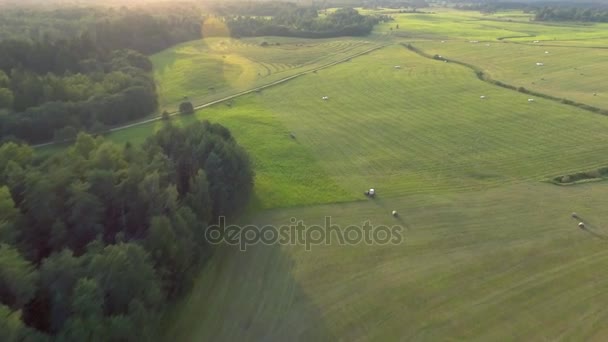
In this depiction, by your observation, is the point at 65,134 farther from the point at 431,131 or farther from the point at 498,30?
the point at 498,30

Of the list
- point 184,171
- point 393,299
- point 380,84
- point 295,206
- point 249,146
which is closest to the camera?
point 393,299

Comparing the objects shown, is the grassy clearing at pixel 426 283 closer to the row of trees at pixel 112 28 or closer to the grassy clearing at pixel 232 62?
the grassy clearing at pixel 232 62

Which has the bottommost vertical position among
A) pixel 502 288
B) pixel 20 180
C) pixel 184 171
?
pixel 502 288

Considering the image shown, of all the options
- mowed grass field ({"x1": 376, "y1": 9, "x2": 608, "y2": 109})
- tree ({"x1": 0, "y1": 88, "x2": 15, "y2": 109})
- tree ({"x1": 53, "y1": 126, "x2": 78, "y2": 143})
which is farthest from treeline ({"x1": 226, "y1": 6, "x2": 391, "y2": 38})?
tree ({"x1": 53, "y1": 126, "x2": 78, "y2": 143})

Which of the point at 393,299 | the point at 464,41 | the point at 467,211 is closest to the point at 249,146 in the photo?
the point at 467,211

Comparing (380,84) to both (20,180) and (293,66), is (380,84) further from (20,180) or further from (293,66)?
(20,180)

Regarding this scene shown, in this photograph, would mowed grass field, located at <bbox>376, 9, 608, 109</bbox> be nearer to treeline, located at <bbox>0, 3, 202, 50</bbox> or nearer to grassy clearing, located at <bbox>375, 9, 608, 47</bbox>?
grassy clearing, located at <bbox>375, 9, 608, 47</bbox>
